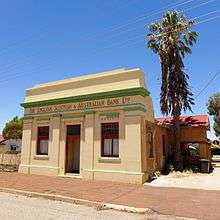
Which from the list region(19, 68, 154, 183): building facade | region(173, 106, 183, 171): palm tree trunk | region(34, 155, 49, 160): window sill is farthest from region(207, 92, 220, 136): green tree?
region(34, 155, 49, 160): window sill

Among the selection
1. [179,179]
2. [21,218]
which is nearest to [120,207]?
[21,218]

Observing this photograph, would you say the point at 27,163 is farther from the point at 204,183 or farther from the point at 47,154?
the point at 204,183

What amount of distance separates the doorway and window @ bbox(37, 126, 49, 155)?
170cm

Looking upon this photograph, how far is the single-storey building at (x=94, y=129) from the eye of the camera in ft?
57.2

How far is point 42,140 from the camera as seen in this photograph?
2164 cm

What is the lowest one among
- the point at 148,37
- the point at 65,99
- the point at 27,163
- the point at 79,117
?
the point at 27,163

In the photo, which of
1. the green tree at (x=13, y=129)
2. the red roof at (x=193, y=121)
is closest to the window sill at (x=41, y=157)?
the red roof at (x=193, y=121)

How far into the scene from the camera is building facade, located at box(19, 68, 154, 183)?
57.1 feet

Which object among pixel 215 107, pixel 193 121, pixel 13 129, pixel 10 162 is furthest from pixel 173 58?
pixel 13 129

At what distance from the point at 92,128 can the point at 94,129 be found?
14 centimetres

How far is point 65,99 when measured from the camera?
2041 centimetres

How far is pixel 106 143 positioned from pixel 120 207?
7.75 meters

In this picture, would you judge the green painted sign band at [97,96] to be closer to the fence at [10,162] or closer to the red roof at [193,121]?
the fence at [10,162]

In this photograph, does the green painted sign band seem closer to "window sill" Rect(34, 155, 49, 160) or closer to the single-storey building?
the single-storey building
